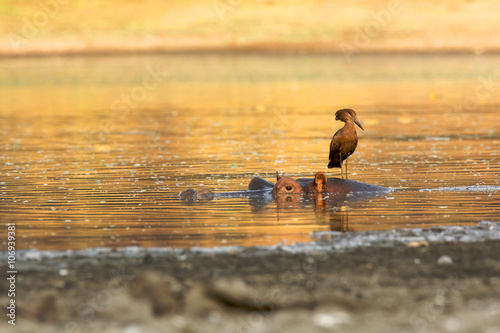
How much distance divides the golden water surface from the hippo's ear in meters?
0.29

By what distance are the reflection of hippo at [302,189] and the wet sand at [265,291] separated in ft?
13.7

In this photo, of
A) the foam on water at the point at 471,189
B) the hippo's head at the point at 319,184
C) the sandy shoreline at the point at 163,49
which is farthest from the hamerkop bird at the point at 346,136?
the sandy shoreline at the point at 163,49

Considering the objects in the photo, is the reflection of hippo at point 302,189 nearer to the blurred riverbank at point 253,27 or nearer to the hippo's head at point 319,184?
the hippo's head at point 319,184

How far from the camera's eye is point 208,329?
25.7ft

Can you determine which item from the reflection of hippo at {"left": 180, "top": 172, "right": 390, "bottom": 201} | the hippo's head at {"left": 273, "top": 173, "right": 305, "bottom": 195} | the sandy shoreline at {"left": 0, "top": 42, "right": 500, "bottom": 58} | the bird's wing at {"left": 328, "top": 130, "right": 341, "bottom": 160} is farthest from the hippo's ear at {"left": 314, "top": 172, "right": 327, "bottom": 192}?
the sandy shoreline at {"left": 0, "top": 42, "right": 500, "bottom": 58}

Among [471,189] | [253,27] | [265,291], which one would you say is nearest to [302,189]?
[471,189]

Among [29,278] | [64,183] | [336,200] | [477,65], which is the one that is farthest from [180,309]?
[477,65]

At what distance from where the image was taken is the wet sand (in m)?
7.97

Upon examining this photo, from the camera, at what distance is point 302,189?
14867mm

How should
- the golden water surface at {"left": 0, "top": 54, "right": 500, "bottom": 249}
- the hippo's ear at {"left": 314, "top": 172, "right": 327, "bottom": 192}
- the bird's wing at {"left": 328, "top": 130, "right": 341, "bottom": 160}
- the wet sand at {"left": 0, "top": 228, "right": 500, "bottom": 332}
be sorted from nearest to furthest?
1. the wet sand at {"left": 0, "top": 228, "right": 500, "bottom": 332}
2. the golden water surface at {"left": 0, "top": 54, "right": 500, "bottom": 249}
3. the hippo's ear at {"left": 314, "top": 172, "right": 327, "bottom": 192}
4. the bird's wing at {"left": 328, "top": 130, "right": 341, "bottom": 160}

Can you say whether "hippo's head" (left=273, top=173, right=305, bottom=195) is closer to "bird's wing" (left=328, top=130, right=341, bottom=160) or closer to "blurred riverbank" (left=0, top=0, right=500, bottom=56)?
"bird's wing" (left=328, top=130, right=341, bottom=160)

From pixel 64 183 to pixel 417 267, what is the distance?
8.78m

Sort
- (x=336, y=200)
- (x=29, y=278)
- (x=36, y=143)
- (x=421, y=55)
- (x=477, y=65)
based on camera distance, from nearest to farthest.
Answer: (x=29, y=278), (x=336, y=200), (x=36, y=143), (x=477, y=65), (x=421, y=55)

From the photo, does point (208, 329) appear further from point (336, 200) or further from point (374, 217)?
point (336, 200)
